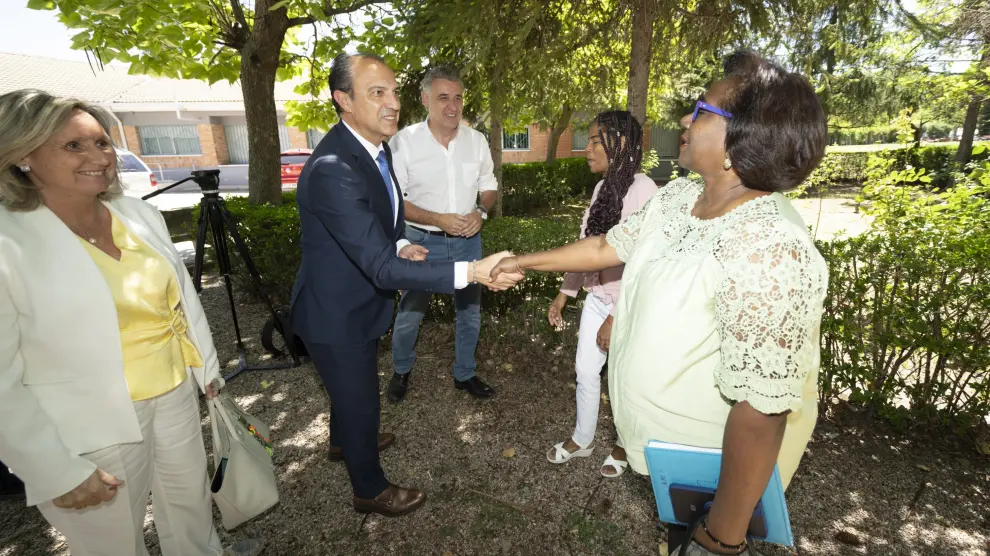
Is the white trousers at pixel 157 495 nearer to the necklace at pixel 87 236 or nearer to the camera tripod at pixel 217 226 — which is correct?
the necklace at pixel 87 236

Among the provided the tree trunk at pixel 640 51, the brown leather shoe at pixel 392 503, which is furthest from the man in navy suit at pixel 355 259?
the tree trunk at pixel 640 51

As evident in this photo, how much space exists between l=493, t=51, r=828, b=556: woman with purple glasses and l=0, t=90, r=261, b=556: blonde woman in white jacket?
187 cm

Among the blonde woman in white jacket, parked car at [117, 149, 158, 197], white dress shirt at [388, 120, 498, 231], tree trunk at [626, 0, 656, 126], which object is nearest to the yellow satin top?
the blonde woman in white jacket

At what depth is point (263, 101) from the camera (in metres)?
7.32

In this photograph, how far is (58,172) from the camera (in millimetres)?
1775

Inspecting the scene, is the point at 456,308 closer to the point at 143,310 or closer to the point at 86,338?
the point at 143,310

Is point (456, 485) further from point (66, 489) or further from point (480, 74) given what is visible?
point (480, 74)

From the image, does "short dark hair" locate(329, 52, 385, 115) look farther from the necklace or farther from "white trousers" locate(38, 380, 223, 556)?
"white trousers" locate(38, 380, 223, 556)

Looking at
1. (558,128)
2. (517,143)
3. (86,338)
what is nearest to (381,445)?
(86,338)

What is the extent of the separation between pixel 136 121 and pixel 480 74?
94.5 ft

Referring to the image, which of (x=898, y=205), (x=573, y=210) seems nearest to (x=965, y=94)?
(x=898, y=205)

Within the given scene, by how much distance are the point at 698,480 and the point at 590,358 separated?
1560 mm

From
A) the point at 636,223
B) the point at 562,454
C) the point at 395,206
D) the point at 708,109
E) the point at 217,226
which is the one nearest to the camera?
the point at 708,109

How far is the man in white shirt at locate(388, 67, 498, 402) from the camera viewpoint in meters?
4.05
